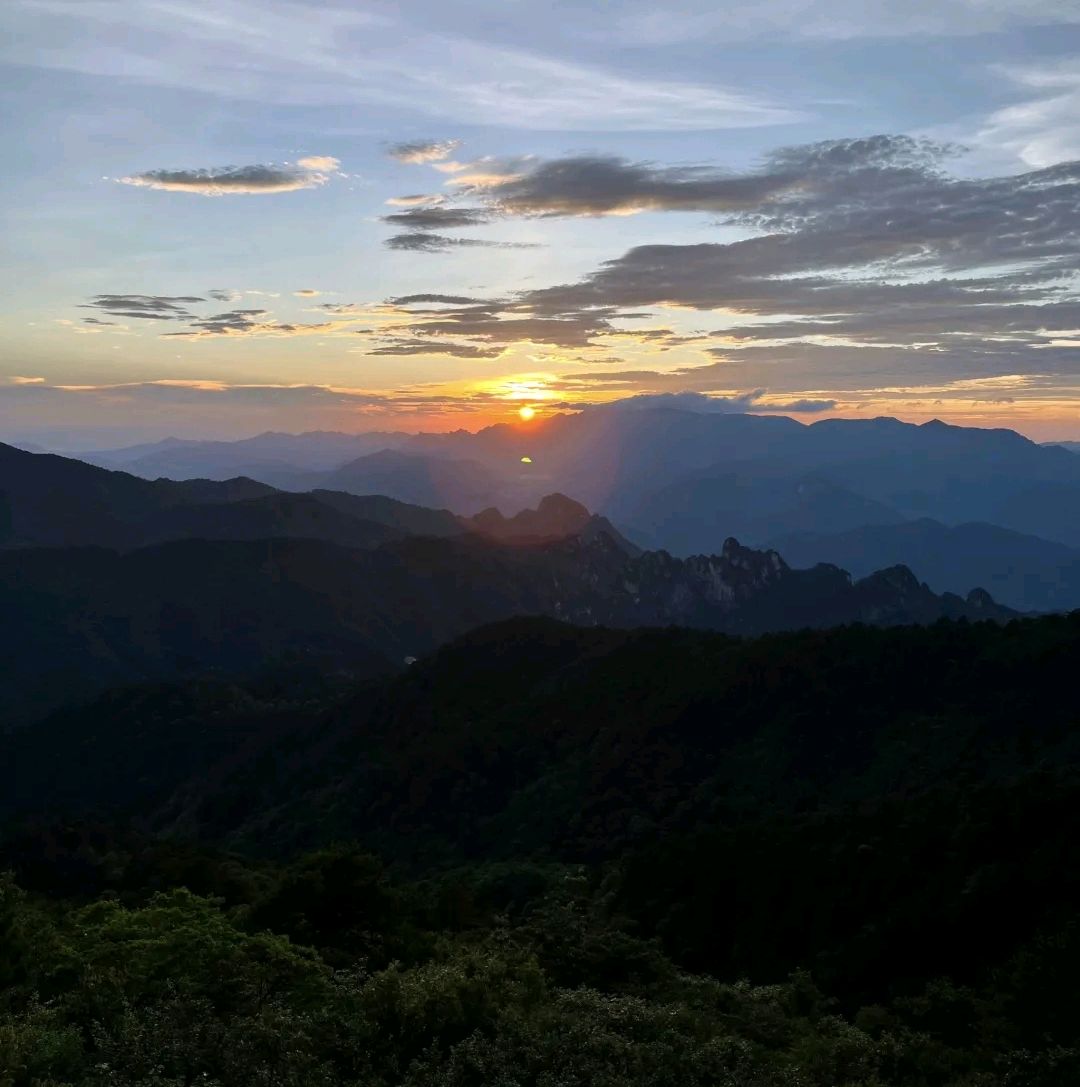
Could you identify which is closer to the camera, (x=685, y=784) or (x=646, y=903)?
(x=646, y=903)

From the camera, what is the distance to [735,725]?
243 ft

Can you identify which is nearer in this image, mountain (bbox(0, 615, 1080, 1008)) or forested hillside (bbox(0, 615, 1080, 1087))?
forested hillside (bbox(0, 615, 1080, 1087))

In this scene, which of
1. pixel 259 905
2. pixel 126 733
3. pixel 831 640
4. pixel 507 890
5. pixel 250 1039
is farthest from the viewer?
pixel 126 733

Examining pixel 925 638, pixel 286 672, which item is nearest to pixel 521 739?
pixel 925 638

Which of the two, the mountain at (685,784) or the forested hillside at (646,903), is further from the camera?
the mountain at (685,784)

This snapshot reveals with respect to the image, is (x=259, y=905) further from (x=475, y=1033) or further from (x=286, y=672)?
(x=286, y=672)

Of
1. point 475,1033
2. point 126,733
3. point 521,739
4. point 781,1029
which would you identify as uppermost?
point 475,1033

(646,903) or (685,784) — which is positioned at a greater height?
(646,903)

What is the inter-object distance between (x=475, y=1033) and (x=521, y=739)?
219 feet

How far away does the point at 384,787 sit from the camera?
273 feet

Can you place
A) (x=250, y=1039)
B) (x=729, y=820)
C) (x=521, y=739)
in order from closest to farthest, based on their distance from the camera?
(x=250, y=1039)
(x=729, y=820)
(x=521, y=739)

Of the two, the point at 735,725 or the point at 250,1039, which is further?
the point at 735,725

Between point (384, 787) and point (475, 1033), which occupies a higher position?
point (475, 1033)

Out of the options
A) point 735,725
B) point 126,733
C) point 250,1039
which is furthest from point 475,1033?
point 126,733
